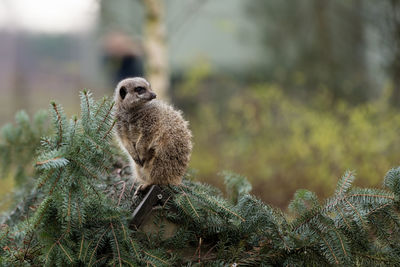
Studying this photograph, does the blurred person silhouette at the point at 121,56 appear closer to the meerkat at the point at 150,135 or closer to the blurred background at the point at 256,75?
the blurred background at the point at 256,75

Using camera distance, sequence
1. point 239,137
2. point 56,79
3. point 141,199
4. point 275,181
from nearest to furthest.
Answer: point 141,199 < point 275,181 < point 239,137 < point 56,79

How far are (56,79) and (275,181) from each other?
18.9 ft

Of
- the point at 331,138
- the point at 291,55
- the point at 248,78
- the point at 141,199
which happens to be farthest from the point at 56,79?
the point at 141,199

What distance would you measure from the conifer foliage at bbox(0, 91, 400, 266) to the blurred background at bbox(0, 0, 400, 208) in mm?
3316

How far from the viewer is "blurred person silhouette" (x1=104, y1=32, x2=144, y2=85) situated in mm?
8352

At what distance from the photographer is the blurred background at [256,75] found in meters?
5.70

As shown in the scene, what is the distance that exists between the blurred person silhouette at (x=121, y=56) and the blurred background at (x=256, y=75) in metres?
0.03

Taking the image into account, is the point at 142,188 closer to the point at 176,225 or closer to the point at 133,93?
the point at 176,225

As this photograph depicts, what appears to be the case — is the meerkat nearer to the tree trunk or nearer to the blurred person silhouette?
the tree trunk

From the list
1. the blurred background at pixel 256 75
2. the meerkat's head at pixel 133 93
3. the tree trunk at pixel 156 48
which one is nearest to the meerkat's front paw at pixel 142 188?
the meerkat's head at pixel 133 93

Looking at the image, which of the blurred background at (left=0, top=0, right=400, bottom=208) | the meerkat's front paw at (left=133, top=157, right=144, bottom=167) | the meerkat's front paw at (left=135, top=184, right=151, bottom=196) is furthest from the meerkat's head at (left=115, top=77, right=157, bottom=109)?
the blurred background at (left=0, top=0, right=400, bottom=208)

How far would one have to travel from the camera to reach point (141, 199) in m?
1.93

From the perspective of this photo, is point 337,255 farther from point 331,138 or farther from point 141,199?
point 331,138

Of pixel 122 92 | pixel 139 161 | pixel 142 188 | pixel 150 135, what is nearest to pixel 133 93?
pixel 122 92
